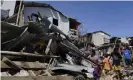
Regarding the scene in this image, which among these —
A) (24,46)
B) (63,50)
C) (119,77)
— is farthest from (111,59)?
(24,46)

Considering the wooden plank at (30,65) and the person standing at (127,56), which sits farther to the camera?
the person standing at (127,56)

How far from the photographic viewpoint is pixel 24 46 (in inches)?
385

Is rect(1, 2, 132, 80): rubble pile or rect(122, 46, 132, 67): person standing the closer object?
rect(1, 2, 132, 80): rubble pile

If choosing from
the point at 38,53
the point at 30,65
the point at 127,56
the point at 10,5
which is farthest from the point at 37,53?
the point at 10,5

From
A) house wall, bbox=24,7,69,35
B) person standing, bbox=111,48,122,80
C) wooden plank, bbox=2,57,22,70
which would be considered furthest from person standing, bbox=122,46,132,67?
house wall, bbox=24,7,69,35

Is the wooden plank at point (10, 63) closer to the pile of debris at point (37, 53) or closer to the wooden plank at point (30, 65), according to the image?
the pile of debris at point (37, 53)

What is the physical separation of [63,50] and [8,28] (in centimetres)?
370

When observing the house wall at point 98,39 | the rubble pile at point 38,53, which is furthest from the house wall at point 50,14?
the rubble pile at point 38,53

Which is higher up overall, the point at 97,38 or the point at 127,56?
the point at 127,56

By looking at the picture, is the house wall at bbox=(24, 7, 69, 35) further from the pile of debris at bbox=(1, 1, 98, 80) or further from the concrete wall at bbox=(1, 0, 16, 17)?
the pile of debris at bbox=(1, 1, 98, 80)

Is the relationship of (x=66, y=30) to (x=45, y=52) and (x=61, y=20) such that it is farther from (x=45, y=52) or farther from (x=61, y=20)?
(x=45, y=52)

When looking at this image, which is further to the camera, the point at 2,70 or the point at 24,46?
the point at 24,46

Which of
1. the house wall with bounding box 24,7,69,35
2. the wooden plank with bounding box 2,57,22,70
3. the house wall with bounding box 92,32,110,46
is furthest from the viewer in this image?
the house wall with bounding box 92,32,110,46

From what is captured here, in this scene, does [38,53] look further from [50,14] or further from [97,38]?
[97,38]
